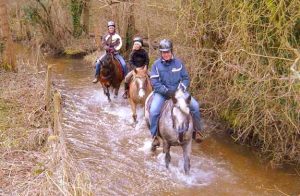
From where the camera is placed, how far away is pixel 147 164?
9.27 m

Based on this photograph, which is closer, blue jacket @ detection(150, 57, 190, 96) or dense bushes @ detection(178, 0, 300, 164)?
dense bushes @ detection(178, 0, 300, 164)

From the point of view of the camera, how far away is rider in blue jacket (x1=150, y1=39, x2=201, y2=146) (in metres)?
8.68

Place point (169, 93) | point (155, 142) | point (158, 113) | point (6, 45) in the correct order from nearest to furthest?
point (169, 93), point (158, 113), point (155, 142), point (6, 45)

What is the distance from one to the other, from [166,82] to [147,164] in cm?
185

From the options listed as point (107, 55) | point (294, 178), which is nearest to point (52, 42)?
point (107, 55)

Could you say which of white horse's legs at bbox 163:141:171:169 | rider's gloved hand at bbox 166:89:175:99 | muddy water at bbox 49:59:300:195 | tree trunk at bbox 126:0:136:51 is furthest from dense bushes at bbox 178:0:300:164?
tree trunk at bbox 126:0:136:51

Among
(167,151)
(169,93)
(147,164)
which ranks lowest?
(147,164)

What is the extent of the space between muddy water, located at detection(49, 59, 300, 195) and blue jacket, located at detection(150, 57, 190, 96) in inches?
68.1

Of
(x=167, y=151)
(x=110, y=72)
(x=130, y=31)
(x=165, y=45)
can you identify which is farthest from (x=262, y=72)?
(x=130, y=31)

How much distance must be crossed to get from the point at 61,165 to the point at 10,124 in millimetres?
3982

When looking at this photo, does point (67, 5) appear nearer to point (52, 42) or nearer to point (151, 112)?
point (52, 42)

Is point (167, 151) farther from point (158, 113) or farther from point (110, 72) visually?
point (110, 72)

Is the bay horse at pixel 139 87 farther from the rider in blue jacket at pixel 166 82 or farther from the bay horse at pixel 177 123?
the bay horse at pixel 177 123

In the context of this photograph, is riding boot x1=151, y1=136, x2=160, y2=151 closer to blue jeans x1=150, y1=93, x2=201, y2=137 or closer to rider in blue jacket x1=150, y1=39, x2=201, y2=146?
rider in blue jacket x1=150, y1=39, x2=201, y2=146
